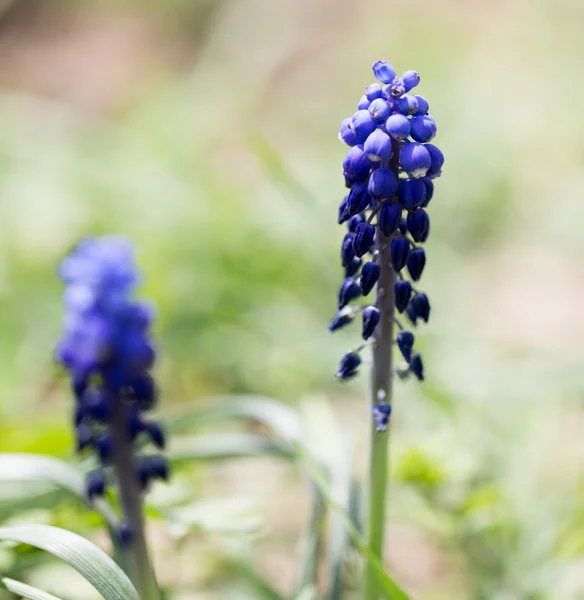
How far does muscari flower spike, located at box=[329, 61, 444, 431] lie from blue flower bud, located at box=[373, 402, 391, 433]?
0.72ft

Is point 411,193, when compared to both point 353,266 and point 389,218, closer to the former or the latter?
point 389,218

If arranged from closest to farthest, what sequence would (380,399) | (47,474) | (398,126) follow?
(398,126), (380,399), (47,474)

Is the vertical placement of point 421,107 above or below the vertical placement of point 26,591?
above

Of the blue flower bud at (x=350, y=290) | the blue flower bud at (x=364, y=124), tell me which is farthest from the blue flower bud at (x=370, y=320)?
the blue flower bud at (x=364, y=124)

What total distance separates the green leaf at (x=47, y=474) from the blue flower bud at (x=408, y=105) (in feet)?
5.43

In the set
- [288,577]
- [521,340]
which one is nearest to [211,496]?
[288,577]

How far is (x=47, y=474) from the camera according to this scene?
2879mm

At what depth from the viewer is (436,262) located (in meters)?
6.20

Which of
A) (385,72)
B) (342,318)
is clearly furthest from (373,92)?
(342,318)

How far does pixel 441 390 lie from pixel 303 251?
2.09 meters

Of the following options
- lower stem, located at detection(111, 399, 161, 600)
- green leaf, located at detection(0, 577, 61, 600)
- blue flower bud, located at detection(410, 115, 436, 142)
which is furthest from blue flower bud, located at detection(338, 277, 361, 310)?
green leaf, located at detection(0, 577, 61, 600)

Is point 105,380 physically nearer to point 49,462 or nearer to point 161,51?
point 49,462

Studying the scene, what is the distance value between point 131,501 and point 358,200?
1.28 metres

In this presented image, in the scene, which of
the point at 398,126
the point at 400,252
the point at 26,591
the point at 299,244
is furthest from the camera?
the point at 299,244
